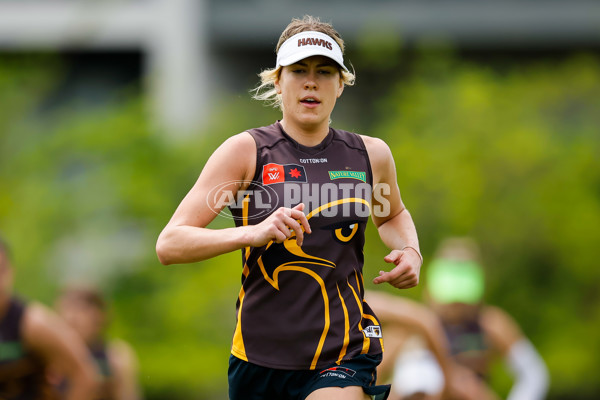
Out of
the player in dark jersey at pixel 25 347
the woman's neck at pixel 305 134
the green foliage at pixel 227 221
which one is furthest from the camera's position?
the green foliage at pixel 227 221

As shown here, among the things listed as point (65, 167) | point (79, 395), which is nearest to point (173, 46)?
point (65, 167)

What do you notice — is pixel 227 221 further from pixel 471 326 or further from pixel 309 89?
pixel 309 89

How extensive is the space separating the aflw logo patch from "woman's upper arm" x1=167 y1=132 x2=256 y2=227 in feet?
0.22

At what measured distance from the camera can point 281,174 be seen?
4.56m

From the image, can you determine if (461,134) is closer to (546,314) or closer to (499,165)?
(499,165)

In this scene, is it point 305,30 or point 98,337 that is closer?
point 305,30

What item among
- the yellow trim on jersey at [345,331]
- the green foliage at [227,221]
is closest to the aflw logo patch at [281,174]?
the yellow trim on jersey at [345,331]

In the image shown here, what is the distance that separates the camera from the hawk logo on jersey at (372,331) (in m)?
4.73

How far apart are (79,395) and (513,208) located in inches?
436

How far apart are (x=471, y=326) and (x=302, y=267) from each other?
6.22 meters

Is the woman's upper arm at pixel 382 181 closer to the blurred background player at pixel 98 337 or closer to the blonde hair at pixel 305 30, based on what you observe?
the blonde hair at pixel 305 30

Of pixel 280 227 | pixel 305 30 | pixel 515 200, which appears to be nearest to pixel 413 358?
pixel 305 30

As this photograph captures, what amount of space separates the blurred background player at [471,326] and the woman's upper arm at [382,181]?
504 centimetres

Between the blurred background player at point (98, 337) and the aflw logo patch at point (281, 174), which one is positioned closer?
the aflw logo patch at point (281, 174)
